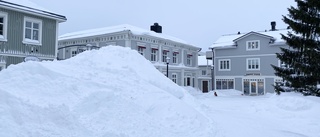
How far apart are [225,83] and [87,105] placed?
114ft

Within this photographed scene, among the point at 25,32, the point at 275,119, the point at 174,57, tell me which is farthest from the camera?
the point at 174,57

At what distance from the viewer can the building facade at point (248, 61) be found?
3678cm

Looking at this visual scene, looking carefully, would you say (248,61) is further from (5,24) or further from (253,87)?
(5,24)

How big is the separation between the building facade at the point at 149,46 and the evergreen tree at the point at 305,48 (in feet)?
48.1

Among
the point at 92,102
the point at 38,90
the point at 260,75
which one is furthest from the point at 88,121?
the point at 260,75

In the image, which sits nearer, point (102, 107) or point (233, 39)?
point (102, 107)

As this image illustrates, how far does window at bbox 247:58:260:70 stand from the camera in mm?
37969

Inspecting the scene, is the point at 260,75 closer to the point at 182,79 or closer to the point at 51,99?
the point at 182,79

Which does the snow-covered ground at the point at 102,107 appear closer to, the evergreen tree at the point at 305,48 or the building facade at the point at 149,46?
the evergreen tree at the point at 305,48

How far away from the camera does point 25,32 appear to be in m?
17.7

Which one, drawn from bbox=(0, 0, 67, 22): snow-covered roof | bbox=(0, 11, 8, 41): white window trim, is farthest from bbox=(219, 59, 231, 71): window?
bbox=(0, 11, 8, 41): white window trim

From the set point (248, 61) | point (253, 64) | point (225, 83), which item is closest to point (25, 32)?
point (225, 83)

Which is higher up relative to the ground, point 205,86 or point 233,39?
point 233,39

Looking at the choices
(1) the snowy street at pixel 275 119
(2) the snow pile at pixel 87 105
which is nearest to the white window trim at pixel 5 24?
(2) the snow pile at pixel 87 105
